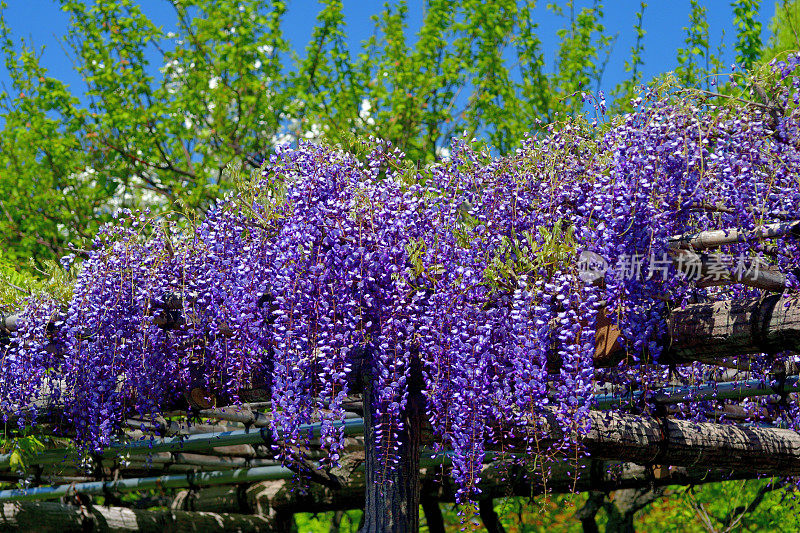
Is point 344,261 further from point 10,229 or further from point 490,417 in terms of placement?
point 10,229

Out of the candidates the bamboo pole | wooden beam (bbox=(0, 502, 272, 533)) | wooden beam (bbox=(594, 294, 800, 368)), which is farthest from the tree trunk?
wooden beam (bbox=(0, 502, 272, 533))

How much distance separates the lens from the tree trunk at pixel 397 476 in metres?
3.90

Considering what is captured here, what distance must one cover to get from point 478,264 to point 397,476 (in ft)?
3.53

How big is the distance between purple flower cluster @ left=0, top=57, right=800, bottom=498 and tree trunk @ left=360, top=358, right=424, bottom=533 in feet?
0.20

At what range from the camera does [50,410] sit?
17.0 feet

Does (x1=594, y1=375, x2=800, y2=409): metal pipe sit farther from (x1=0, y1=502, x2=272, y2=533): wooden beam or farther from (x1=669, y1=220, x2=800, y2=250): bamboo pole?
(x1=0, y1=502, x2=272, y2=533): wooden beam

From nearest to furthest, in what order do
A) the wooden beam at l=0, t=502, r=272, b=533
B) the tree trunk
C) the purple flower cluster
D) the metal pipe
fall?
the purple flower cluster
the tree trunk
the metal pipe
the wooden beam at l=0, t=502, r=272, b=533

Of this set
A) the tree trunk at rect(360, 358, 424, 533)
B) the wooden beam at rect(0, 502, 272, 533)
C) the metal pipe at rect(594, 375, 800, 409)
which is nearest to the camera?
the tree trunk at rect(360, 358, 424, 533)

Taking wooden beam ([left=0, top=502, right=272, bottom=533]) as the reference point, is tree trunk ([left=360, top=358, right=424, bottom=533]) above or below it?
above

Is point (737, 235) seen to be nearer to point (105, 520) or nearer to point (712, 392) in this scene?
point (712, 392)

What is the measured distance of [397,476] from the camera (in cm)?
393

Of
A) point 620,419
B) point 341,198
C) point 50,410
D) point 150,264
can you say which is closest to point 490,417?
point 620,419

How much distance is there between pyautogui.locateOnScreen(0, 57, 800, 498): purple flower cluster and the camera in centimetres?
349

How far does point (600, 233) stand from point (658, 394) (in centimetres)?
117
